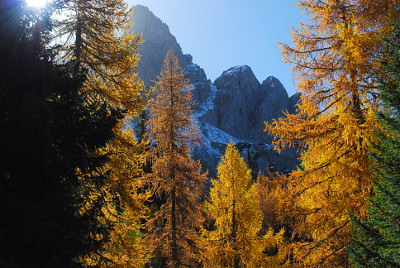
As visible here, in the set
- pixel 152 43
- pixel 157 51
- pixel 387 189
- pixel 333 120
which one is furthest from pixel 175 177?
pixel 152 43

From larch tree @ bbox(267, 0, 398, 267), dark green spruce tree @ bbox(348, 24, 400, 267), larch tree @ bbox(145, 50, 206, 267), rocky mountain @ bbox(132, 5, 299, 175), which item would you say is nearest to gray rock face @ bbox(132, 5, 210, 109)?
rocky mountain @ bbox(132, 5, 299, 175)

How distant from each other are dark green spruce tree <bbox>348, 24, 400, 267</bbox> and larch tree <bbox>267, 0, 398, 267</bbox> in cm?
39

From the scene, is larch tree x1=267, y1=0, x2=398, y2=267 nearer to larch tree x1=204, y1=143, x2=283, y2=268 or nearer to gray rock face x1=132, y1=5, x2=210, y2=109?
larch tree x1=204, y1=143, x2=283, y2=268

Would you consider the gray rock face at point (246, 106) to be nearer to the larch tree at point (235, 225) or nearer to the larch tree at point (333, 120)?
the larch tree at point (235, 225)

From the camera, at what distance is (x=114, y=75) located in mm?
6543

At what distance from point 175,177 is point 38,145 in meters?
7.78

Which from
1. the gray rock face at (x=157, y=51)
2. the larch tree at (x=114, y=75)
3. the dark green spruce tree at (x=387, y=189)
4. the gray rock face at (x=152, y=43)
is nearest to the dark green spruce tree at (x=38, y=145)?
the larch tree at (x=114, y=75)

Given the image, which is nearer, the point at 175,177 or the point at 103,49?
the point at 103,49

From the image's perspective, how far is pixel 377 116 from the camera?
13.8 ft

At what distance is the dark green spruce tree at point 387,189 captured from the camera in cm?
383

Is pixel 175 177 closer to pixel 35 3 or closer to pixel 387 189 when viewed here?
pixel 387 189

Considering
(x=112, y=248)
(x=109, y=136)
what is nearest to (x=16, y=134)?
(x=109, y=136)

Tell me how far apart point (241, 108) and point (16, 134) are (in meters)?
143

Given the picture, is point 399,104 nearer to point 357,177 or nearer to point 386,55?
point 386,55
